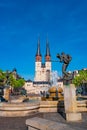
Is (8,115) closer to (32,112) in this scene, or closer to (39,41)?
(32,112)

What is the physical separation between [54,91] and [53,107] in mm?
5603

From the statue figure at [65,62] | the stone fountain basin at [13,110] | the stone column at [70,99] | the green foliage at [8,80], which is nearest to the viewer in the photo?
the stone column at [70,99]

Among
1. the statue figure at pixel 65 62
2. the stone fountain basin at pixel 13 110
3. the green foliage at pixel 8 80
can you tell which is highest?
the green foliage at pixel 8 80

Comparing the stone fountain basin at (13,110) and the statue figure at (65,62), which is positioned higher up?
the statue figure at (65,62)

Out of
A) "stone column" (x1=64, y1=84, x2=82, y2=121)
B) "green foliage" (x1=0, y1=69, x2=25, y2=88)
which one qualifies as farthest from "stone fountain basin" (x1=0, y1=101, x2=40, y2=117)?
"green foliage" (x1=0, y1=69, x2=25, y2=88)

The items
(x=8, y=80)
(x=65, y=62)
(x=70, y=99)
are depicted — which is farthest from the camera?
(x=8, y=80)

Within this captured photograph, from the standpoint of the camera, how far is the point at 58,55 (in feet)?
48.7

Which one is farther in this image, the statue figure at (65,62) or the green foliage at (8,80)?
the green foliage at (8,80)

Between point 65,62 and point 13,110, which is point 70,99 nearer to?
point 65,62

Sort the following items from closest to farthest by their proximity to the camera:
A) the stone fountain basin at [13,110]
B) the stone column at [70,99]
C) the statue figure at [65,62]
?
the stone column at [70,99], the statue figure at [65,62], the stone fountain basin at [13,110]

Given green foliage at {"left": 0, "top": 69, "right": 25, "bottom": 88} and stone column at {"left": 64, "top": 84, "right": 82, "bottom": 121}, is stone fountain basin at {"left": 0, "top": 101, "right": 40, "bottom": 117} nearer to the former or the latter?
stone column at {"left": 64, "top": 84, "right": 82, "bottom": 121}

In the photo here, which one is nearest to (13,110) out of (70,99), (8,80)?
(70,99)

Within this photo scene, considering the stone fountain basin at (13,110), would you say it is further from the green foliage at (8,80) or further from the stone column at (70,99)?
the green foliage at (8,80)

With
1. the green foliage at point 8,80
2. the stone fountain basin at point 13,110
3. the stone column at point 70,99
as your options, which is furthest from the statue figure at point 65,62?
the green foliage at point 8,80
